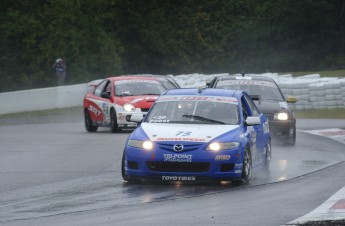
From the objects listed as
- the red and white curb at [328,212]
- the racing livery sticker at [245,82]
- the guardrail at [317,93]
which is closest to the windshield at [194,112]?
the red and white curb at [328,212]

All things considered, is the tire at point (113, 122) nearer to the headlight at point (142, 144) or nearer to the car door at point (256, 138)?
the car door at point (256, 138)

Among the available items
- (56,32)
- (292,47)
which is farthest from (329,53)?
(56,32)

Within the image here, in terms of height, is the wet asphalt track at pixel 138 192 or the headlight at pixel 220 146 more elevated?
the headlight at pixel 220 146

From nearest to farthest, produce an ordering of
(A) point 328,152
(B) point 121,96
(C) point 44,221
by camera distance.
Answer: (C) point 44,221 → (A) point 328,152 → (B) point 121,96

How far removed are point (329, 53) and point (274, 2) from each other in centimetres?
707

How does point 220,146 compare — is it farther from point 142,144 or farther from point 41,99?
point 41,99

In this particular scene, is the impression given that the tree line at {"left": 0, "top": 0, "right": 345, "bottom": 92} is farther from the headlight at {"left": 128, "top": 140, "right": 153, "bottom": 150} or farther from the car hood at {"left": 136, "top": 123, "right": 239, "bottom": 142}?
the headlight at {"left": 128, "top": 140, "right": 153, "bottom": 150}

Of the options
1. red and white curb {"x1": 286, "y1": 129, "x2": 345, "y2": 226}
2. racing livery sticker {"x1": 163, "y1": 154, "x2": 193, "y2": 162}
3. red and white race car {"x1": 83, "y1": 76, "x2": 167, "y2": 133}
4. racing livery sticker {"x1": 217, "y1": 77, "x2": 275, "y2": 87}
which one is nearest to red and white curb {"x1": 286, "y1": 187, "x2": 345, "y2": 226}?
red and white curb {"x1": 286, "y1": 129, "x2": 345, "y2": 226}

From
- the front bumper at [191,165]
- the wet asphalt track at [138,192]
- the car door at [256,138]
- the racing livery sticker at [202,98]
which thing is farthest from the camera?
the racing livery sticker at [202,98]

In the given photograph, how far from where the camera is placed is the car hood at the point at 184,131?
14148 millimetres

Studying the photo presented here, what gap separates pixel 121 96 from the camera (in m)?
26.3

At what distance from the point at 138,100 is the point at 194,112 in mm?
10619

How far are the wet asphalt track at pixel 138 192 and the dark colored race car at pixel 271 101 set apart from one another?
71 cm

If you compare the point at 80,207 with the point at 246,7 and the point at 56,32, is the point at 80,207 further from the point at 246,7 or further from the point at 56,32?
the point at 246,7
